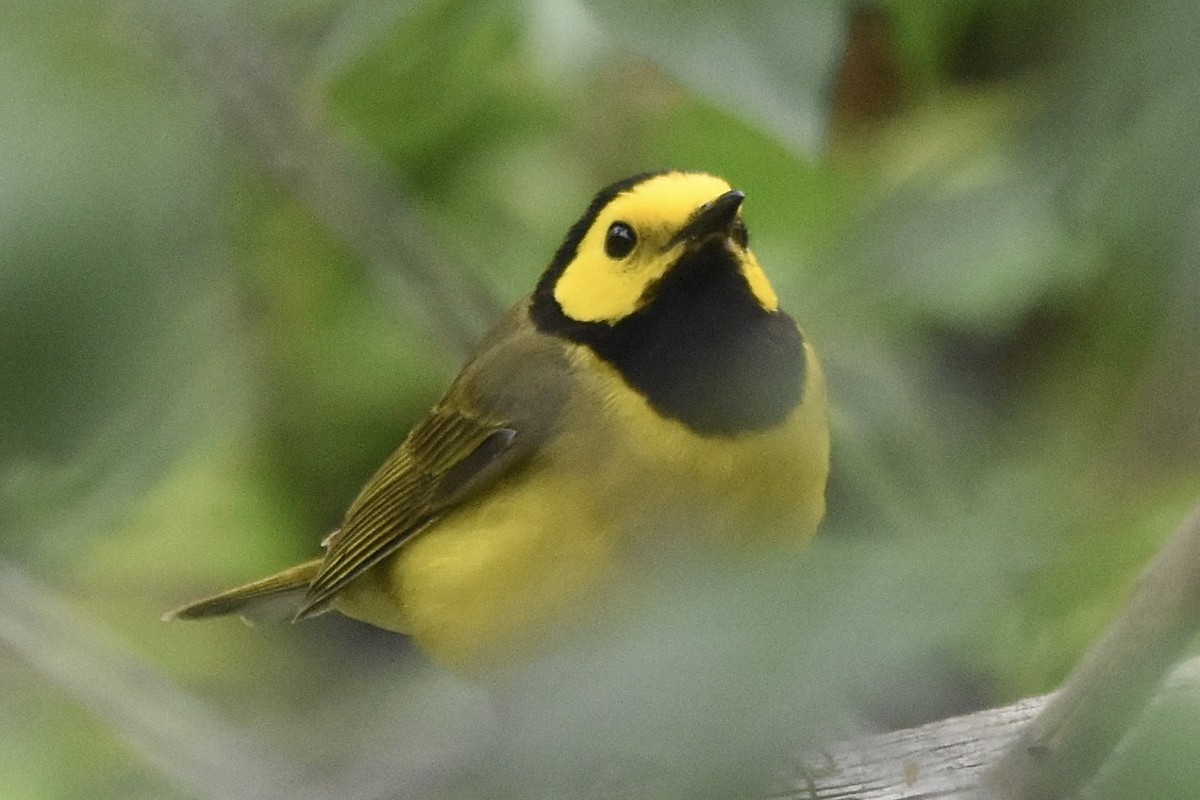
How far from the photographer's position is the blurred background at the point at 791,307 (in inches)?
10.8

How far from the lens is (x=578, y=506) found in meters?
1.26

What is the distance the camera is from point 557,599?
119 cm

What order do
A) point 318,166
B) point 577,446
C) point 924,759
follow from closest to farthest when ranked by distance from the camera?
point 318,166 < point 924,759 < point 577,446

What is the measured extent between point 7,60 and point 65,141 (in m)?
0.04

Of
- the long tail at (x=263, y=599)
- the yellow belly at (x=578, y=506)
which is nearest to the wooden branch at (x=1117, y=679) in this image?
the yellow belly at (x=578, y=506)

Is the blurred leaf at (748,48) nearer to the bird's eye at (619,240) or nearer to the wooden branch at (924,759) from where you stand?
the wooden branch at (924,759)

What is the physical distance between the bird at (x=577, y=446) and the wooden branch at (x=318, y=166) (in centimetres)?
17

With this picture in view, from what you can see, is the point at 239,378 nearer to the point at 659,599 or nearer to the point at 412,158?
the point at 659,599

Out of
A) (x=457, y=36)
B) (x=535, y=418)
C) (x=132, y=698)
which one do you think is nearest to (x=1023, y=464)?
(x=457, y=36)

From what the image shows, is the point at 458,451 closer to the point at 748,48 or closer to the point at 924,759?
the point at 924,759

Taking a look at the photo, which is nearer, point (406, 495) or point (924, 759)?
point (924, 759)

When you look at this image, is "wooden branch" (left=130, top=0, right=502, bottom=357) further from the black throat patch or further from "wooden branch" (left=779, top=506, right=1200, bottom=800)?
"wooden branch" (left=779, top=506, right=1200, bottom=800)

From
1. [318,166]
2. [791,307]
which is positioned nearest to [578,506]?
[318,166]

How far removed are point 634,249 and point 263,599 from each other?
0.74 m
